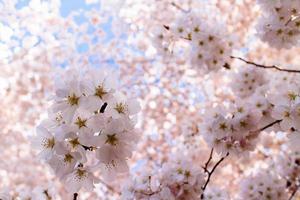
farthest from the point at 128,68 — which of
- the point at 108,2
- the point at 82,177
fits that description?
the point at 82,177

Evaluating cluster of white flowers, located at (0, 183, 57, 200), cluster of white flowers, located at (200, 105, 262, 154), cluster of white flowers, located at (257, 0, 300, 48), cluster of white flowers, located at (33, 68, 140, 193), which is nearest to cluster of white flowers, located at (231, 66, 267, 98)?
cluster of white flowers, located at (257, 0, 300, 48)

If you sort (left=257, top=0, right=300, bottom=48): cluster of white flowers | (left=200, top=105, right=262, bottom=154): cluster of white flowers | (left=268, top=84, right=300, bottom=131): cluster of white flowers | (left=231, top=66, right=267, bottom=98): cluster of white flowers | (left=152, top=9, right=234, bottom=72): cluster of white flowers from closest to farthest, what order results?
(left=268, top=84, right=300, bottom=131): cluster of white flowers < (left=200, top=105, right=262, bottom=154): cluster of white flowers < (left=257, top=0, right=300, bottom=48): cluster of white flowers < (left=152, top=9, right=234, bottom=72): cluster of white flowers < (left=231, top=66, right=267, bottom=98): cluster of white flowers

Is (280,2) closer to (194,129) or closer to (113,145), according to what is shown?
(113,145)

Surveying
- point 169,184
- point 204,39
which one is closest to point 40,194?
point 169,184

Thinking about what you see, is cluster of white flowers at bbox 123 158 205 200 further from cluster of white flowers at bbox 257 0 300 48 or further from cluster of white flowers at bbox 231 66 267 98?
cluster of white flowers at bbox 231 66 267 98

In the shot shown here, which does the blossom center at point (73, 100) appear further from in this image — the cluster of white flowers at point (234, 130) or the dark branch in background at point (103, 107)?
the cluster of white flowers at point (234, 130)

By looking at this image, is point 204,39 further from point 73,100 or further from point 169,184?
point 73,100

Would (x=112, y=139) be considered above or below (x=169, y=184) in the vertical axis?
below
